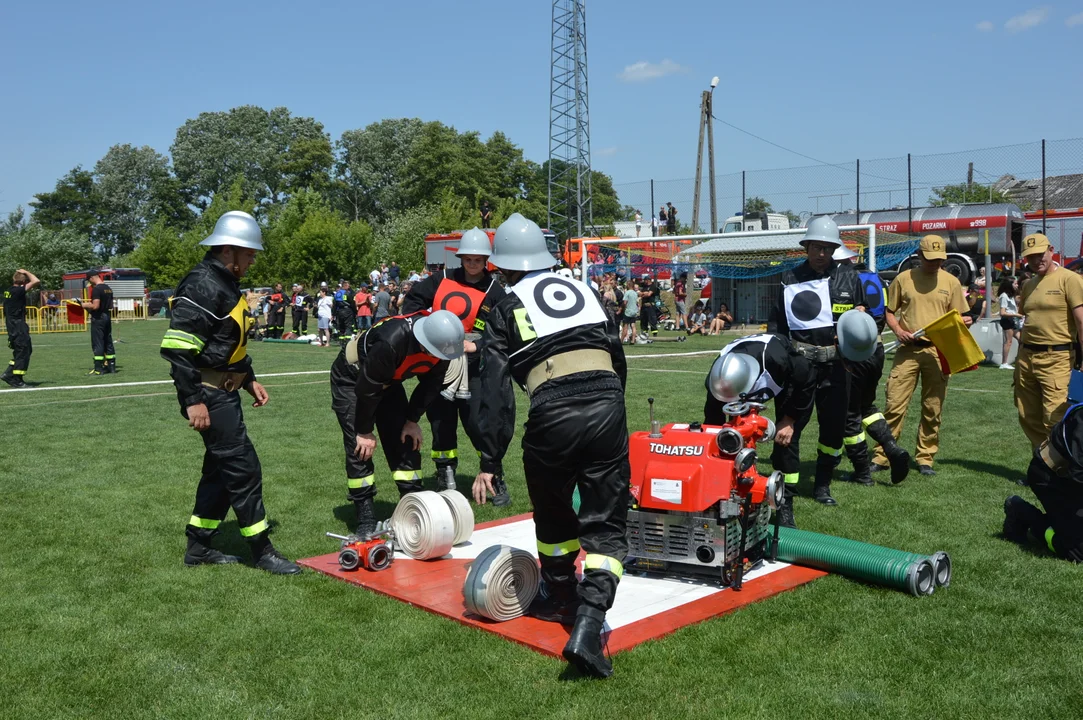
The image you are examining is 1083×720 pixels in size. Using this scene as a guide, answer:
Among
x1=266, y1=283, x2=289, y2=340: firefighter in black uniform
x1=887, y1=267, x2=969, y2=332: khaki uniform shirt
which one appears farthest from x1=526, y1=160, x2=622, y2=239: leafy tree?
x1=887, y1=267, x2=969, y2=332: khaki uniform shirt

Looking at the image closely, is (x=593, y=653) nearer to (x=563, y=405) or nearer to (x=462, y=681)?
(x=462, y=681)

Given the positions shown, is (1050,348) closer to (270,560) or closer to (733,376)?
(733,376)

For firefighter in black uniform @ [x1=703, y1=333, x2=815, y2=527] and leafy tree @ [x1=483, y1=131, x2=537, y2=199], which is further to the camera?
leafy tree @ [x1=483, y1=131, x2=537, y2=199]

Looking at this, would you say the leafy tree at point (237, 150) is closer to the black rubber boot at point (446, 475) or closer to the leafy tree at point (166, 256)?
the leafy tree at point (166, 256)

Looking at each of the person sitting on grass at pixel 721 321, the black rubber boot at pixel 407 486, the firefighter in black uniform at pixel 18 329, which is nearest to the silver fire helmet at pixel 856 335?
the black rubber boot at pixel 407 486

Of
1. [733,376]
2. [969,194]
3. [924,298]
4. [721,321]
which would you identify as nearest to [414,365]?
[733,376]

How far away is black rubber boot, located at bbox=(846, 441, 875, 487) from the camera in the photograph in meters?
8.30

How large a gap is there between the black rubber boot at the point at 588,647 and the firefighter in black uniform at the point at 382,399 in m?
2.17

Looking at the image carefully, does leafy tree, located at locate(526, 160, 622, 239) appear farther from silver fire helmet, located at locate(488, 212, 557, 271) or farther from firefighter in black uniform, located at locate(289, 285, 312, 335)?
silver fire helmet, located at locate(488, 212, 557, 271)

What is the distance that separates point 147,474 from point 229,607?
433 centimetres

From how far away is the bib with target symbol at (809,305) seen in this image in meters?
7.20

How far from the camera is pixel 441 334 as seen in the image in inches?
213

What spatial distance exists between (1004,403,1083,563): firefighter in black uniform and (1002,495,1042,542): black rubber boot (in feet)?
0.13

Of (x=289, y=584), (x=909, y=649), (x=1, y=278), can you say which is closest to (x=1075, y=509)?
(x=909, y=649)
